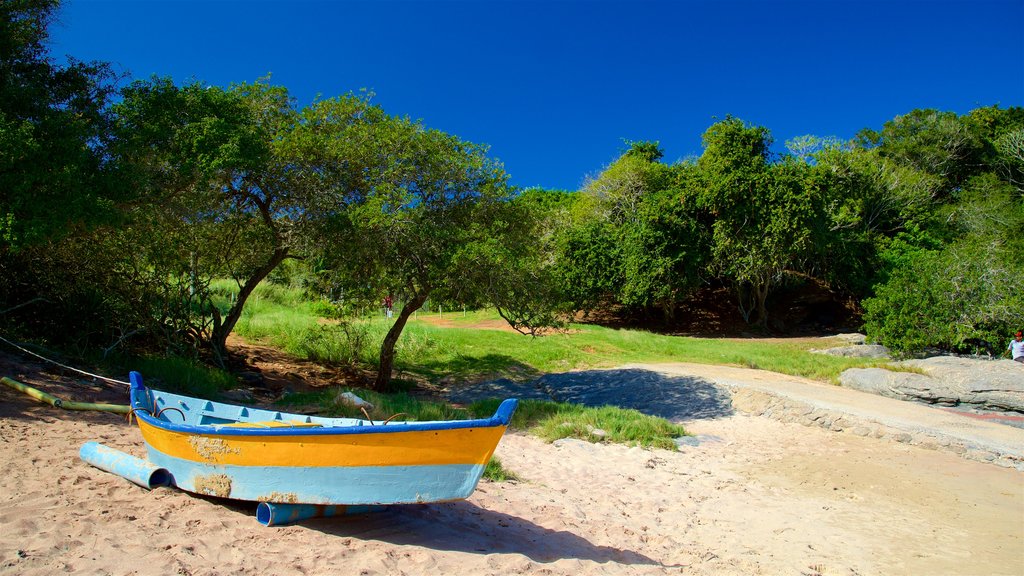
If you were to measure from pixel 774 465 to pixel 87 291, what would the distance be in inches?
532

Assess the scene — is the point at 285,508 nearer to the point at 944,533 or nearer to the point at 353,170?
the point at 944,533

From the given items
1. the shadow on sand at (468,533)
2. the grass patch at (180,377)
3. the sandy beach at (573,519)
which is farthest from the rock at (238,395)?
the shadow on sand at (468,533)

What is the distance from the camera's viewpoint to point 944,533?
22.8 ft

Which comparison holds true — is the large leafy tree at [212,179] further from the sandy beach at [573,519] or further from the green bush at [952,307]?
the green bush at [952,307]

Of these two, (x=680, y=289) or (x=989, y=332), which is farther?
(x=680, y=289)

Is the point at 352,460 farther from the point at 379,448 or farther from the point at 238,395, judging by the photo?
the point at 238,395

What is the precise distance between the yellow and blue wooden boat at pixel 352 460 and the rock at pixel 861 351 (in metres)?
20.1

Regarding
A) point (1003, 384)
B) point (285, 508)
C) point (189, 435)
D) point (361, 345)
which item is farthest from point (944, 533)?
point (361, 345)

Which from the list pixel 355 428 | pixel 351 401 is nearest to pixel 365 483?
pixel 355 428

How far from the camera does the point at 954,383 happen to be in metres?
15.2

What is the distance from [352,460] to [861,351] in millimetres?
21781

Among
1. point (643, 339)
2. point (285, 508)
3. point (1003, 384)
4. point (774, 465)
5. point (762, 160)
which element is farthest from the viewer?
point (762, 160)

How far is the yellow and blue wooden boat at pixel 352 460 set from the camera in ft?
16.0

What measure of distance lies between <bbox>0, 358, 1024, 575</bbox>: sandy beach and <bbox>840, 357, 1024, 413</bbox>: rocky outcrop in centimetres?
558
